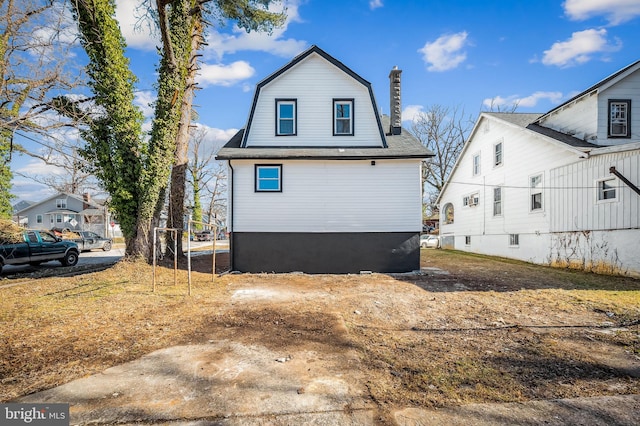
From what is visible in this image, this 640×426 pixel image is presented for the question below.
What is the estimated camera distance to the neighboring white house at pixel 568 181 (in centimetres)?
1066

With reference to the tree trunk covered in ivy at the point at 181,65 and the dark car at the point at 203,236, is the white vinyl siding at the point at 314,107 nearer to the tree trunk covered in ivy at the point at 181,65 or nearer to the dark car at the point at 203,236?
the tree trunk covered in ivy at the point at 181,65

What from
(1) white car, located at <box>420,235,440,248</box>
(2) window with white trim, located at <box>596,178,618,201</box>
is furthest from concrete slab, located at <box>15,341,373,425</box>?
(1) white car, located at <box>420,235,440,248</box>

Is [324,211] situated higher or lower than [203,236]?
higher

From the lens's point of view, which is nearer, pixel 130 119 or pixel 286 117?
pixel 130 119

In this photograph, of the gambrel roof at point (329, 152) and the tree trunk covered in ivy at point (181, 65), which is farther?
the tree trunk covered in ivy at point (181, 65)

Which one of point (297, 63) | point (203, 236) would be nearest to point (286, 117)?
point (297, 63)

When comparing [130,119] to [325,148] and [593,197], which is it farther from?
[593,197]

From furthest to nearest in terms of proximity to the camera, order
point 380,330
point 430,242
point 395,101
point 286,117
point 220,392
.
Result: point 430,242, point 395,101, point 286,117, point 380,330, point 220,392

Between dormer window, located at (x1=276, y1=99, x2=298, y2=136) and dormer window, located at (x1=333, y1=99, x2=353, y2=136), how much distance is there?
5.41ft

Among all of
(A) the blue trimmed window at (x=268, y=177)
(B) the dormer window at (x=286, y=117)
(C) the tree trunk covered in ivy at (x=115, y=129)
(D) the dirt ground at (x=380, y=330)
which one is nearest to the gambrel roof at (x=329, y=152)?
(A) the blue trimmed window at (x=268, y=177)

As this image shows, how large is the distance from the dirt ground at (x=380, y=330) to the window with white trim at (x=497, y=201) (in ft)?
25.6

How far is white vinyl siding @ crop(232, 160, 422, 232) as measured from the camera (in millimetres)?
11906

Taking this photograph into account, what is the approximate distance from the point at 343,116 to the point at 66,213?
158 ft

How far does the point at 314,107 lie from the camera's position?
41.3 ft
